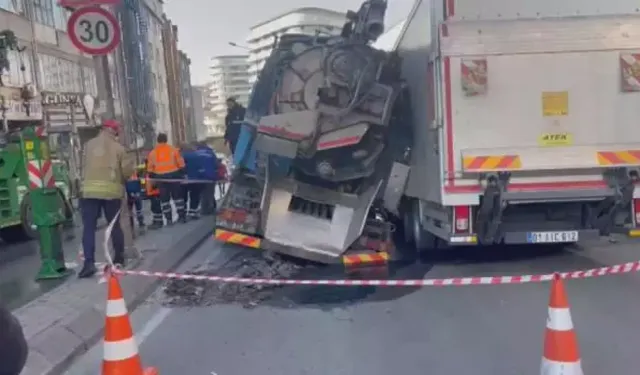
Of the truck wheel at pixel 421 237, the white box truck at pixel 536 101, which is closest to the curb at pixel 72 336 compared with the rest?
the truck wheel at pixel 421 237

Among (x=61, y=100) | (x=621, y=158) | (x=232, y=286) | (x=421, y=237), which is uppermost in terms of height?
(x=61, y=100)

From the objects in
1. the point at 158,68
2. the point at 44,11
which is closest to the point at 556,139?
the point at 44,11

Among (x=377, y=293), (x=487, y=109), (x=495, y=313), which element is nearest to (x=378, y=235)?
(x=377, y=293)

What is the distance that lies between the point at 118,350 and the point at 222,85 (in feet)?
263

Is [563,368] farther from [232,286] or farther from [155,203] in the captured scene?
[155,203]

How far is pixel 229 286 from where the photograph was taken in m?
8.75

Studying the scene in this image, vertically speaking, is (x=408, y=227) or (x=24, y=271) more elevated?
(x=408, y=227)

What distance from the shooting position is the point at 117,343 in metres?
4.95

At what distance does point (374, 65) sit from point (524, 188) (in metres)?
2.61

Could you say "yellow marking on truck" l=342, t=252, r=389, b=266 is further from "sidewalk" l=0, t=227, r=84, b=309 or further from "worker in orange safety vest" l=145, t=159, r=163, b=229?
"worker in orange safety vest" l=145, t=159, r=163, b=229

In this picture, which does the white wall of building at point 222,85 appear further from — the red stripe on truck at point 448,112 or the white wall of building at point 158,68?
the red stripe on truck at point 448,112

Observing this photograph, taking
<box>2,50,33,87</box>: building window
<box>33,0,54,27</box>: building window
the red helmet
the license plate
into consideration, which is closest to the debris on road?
the red helmet

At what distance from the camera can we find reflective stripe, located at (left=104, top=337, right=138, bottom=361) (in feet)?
16.1

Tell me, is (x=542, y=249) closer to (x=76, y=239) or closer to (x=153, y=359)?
(x=153, y=359)
